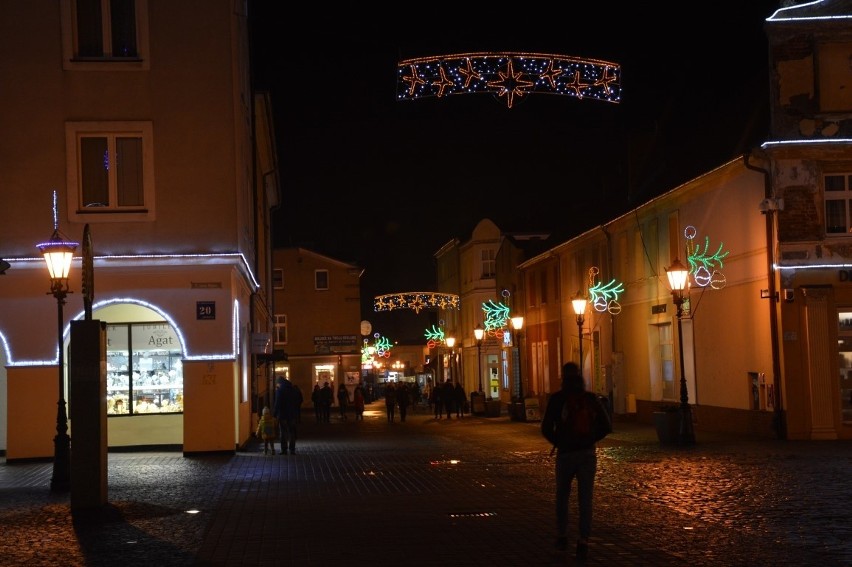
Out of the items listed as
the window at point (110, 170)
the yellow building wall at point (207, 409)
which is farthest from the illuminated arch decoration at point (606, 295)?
the window at point (110, 170)

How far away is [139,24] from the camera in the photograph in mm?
24531

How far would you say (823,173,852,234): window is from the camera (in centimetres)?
2508

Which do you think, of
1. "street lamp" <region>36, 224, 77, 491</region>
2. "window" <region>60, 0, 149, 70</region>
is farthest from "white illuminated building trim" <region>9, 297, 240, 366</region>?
"street lamp" <region>36, 224, 77, 491</region>

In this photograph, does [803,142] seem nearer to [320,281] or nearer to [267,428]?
[267,428]

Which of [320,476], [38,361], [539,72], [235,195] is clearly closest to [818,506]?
[320,476]

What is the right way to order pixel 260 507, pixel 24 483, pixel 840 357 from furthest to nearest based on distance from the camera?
pixel 840 357
pixel 24 483
pixel 260 507

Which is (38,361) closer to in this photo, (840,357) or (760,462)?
(760,462)

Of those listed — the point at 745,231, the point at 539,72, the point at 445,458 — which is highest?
the point at 539,72

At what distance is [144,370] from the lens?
84.1 feet

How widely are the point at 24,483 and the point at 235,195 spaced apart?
8.05 metres

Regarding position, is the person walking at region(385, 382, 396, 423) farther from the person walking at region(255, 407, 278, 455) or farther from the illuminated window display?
the illuminated window display

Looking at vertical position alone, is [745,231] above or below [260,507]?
above

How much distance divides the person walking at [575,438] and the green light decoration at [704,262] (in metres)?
18.0

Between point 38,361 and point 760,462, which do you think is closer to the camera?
point 760,462
